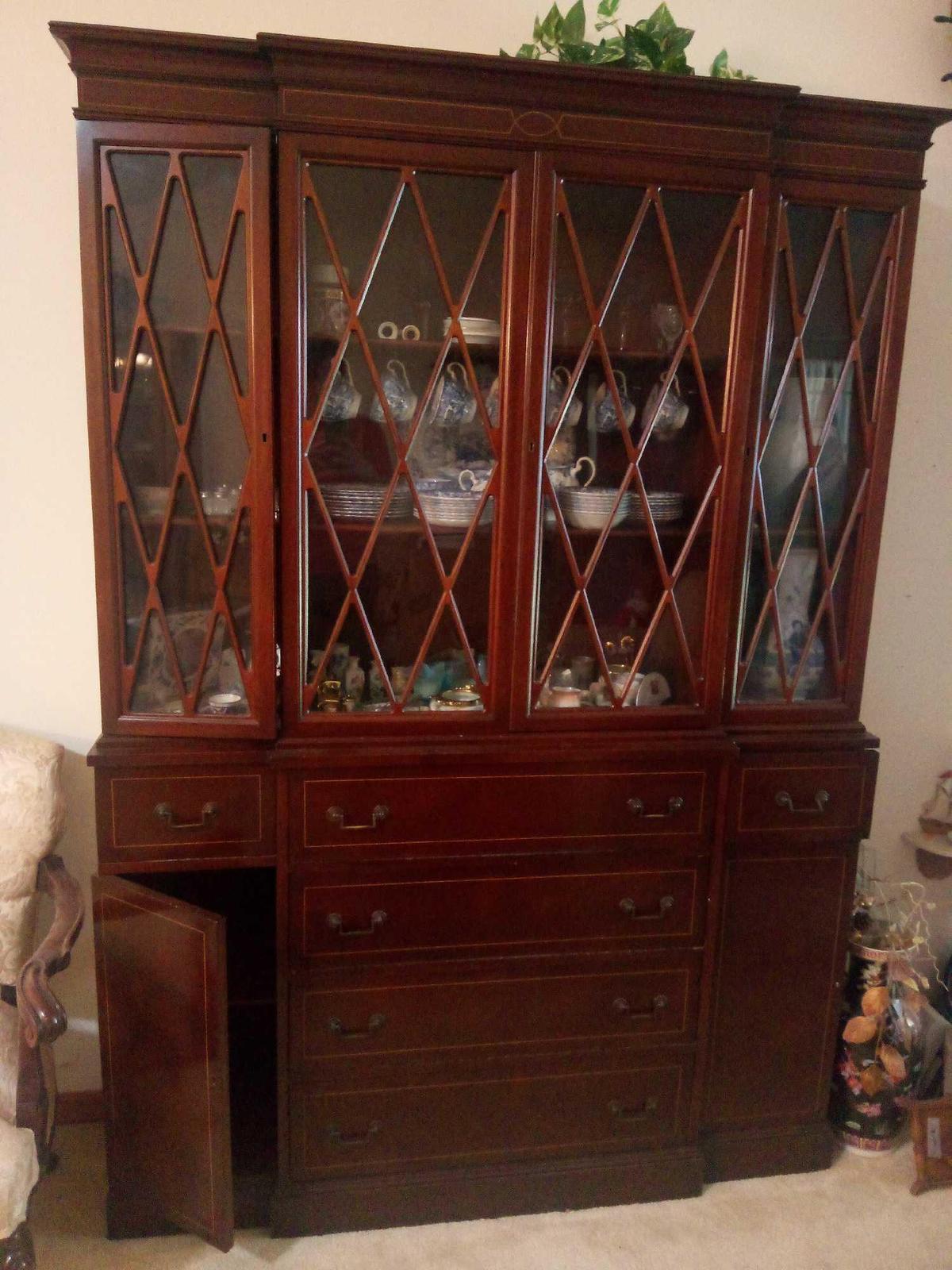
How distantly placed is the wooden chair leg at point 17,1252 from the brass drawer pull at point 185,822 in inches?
24.7

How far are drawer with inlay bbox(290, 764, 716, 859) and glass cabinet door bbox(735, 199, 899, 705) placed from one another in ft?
0.86

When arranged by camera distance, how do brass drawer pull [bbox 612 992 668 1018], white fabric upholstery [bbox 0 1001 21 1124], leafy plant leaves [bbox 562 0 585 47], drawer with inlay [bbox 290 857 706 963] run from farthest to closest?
1. brass drawer pull [bbox 612 992 668 1018]
2. drawer with inlay [bbox 290 857 706 963]
3. leafy plant leaves [bbox 562 0 585 47]
4. white fabric upholstery [bbox 0 1001 21 1124]

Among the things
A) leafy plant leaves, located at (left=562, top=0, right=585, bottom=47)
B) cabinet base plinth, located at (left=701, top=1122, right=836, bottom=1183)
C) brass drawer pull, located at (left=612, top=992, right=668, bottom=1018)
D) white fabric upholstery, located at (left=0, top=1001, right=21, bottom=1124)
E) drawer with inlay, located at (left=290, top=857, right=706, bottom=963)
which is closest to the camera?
white fabric upholstery, located at (left=0, top=1001, right=21, bottom=1124)

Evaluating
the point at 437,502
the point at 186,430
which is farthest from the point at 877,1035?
the point at 186,430

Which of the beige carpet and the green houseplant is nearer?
the green houseplant

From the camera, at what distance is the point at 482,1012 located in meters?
1.76

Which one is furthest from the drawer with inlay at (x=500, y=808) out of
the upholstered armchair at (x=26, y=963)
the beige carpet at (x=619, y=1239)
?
the beige carpet at (x=619, y=1239)

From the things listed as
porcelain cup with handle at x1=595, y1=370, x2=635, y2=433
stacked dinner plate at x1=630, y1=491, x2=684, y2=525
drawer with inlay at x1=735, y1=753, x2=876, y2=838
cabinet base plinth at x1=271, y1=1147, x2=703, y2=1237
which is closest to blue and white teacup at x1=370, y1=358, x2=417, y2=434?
porcelain cup with handle at x1=595, y1=370, x2=635, y2=433

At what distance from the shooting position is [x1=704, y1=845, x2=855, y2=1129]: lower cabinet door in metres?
1.85

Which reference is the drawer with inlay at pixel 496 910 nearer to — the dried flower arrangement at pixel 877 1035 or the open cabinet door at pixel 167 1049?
the open cabinet door at pixel 167 1049

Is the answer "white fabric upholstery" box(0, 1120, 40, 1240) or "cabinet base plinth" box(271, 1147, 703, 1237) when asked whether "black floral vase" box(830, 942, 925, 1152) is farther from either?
"white fabric upholstery" box(0, 1120, 40, 1240)

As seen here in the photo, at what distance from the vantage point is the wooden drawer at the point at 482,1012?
5.59 ft

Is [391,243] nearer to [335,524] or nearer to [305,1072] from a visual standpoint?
[335,524]

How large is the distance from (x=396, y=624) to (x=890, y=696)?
4.33ft
